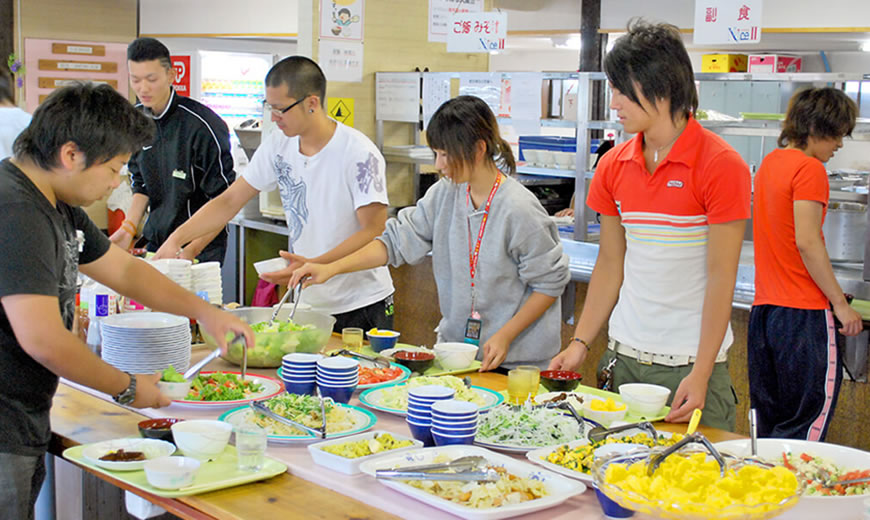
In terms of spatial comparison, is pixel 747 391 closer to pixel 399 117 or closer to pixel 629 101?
pixel 629 101

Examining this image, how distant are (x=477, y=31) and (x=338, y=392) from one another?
3348mm

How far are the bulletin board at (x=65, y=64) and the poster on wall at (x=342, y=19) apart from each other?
Result: 463cm

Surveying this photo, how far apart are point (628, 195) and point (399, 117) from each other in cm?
333

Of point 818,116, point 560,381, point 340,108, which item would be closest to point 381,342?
point 560,381

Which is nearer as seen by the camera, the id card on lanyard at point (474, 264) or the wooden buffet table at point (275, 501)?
the wooden buffet table at point (275, 501)

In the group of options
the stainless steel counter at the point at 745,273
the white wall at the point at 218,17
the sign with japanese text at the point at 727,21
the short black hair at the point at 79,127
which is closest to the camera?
the short black hair at the point at 79,127

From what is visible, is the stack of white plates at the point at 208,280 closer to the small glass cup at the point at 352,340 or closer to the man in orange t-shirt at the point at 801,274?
the small glass cup at the point at 352,340

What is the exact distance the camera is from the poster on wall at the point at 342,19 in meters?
5.48

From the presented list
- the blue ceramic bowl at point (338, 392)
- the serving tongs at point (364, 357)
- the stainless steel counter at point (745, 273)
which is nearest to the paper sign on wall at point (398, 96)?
the stainless steel counter at point (745, 273)

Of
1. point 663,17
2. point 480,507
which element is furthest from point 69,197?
point 663,17

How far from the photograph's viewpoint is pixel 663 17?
7180mm

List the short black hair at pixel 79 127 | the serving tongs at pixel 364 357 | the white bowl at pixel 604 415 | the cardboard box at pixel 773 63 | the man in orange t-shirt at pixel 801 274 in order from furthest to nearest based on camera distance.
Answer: the cardboard box at pixel 773 63
the man in orange t-shirt at pixel 801 274
the serving tongs at pixel 364 357
the white bowl at pixel 604 415
the short black hair at pixel 79 127

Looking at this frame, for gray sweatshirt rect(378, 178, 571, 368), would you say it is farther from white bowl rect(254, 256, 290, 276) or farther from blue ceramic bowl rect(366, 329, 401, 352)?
white bowl rect(254, 256, 290, 276)

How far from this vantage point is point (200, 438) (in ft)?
6.73
